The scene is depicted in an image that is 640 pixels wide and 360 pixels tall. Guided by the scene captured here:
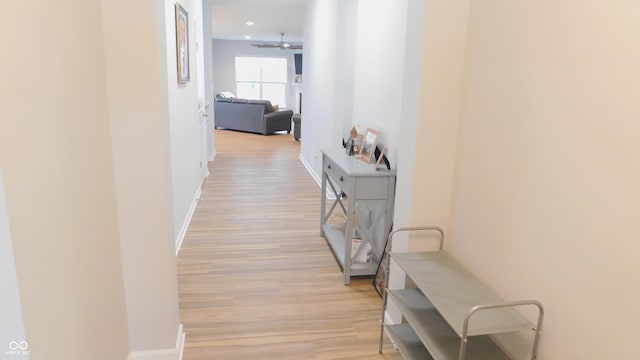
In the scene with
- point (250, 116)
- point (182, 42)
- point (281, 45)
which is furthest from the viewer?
point (281, 45)

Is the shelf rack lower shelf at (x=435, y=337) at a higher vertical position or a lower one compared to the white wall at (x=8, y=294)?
lower

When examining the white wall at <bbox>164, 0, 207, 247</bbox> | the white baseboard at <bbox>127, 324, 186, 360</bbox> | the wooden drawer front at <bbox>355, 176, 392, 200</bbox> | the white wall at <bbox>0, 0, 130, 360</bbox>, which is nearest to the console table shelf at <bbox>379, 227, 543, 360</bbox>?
the wooden drawer front at <bbox>355, 176, 392, 200</bbox>

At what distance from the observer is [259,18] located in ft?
28.8

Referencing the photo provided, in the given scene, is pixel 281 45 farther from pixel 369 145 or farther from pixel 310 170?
pixel 369 145

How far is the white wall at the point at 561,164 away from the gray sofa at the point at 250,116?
354 inches

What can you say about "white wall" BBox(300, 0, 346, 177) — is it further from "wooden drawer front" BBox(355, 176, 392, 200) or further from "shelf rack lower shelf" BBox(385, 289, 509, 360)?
"shelf rack lower shelf" BBox(385, 289, 509, 360)

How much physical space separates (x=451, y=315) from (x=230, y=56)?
13400 mm

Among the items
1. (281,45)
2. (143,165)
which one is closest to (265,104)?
(281,45)

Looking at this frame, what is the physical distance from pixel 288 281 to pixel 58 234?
194cm

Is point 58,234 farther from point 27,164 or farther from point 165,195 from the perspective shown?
point 165,195

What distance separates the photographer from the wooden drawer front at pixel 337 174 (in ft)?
9.93
